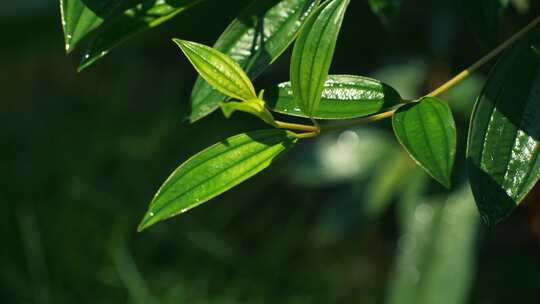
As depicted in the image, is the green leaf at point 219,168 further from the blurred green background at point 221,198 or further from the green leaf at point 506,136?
the blurred green background at point 221,198

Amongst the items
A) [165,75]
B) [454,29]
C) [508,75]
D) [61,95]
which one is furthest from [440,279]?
[61,95]

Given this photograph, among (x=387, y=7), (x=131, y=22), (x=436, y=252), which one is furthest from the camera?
(x=436, y=252)

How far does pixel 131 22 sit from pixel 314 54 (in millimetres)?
147

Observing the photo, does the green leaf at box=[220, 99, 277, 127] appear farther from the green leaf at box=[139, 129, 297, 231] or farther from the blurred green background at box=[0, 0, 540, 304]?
the blurred green background at box=[0, 0, 540, 304]

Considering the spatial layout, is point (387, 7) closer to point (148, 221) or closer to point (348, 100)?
point (348, 100)

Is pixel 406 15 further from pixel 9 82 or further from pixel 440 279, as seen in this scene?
pixel 9 82

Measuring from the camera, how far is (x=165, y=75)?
8.48 feet

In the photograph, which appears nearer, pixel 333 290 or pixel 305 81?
pixel 305 81

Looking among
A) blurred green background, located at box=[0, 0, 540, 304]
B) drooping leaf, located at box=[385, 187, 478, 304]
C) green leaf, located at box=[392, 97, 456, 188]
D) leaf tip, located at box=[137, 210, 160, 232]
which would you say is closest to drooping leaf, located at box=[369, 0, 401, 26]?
green leaf, located at box=[392, 97, 456, 188]

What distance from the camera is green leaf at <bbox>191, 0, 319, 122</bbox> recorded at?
0.62 meters

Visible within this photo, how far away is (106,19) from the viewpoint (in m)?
0.60

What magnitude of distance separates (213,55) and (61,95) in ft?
7.11

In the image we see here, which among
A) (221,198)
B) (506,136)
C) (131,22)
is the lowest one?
(221,198)

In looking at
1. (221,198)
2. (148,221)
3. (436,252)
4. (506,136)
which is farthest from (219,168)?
(221,198)
